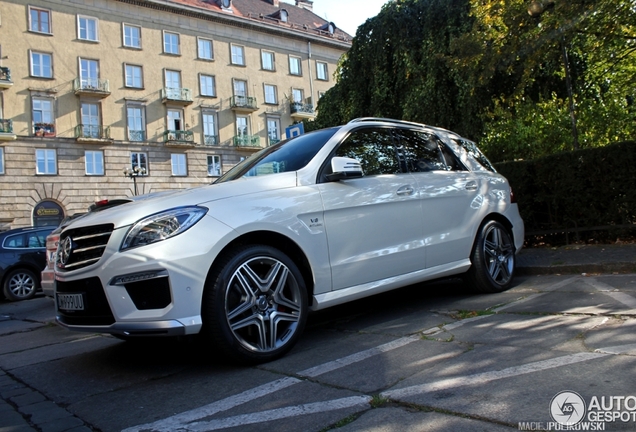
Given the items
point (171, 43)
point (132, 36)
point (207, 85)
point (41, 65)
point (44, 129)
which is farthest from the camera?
point (207, 85)

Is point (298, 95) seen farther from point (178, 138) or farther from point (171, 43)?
point (178, 138)

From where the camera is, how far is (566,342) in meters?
3.49

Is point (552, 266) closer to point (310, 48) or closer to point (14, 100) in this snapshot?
point (14, 100)

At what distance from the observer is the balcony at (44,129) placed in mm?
33566

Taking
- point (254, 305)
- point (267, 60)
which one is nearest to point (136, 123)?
point (267, 60)

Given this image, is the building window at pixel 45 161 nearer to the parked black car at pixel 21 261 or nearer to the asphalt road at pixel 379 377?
the parked black car at pixel 21 261

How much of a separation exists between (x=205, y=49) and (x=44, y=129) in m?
13.6

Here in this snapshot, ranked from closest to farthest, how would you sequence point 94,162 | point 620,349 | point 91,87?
point 620,349, point 91,87, point 94,162

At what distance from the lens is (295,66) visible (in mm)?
46375

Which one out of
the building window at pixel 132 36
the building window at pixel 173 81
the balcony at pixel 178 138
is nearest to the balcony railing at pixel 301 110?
the balcony at pixel 178 138

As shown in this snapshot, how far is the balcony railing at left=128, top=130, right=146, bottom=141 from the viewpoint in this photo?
122 feet

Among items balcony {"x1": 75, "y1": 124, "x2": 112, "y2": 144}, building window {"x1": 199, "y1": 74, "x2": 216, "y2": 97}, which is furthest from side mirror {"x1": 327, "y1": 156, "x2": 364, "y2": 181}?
building window {"x1": 199, "y1": 74, "x2": 216, "y2": 97}

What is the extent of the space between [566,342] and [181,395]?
2487 mm

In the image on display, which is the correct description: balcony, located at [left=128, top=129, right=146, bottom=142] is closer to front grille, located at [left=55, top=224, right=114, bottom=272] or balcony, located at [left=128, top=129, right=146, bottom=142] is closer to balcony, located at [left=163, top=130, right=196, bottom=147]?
balcony, located at [left=163, top=130, right=196, bottom=147]
